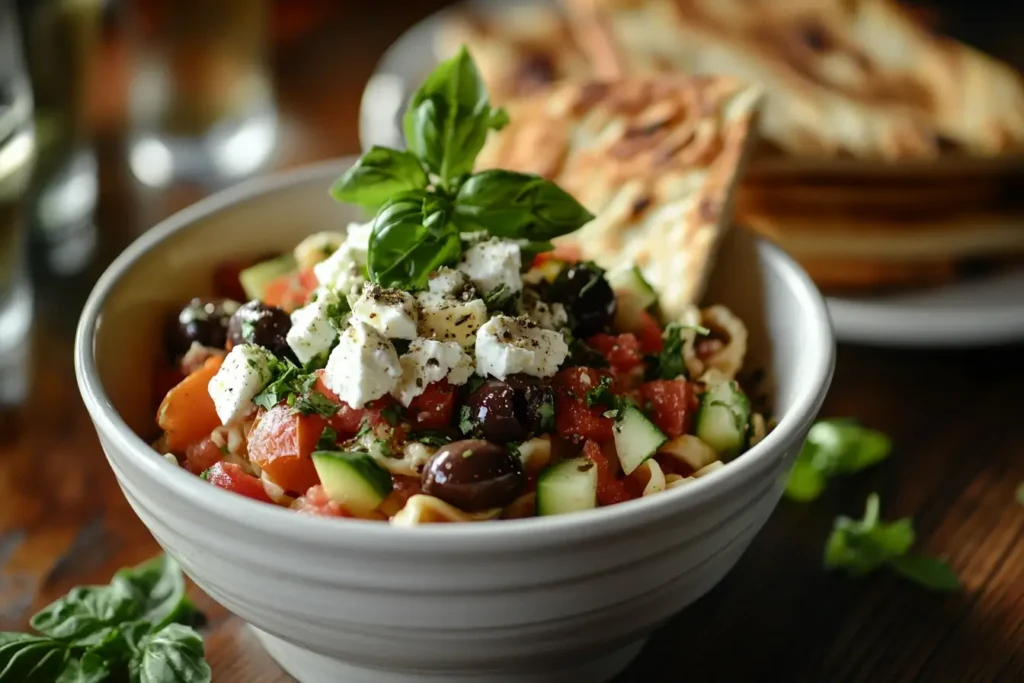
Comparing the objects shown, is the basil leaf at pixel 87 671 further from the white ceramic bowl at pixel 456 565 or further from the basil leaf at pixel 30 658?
the white ceramic bowl at pixel 456 565

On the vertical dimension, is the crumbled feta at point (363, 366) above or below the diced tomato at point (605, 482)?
above

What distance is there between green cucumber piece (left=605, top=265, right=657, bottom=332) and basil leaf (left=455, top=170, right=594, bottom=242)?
0.65ft

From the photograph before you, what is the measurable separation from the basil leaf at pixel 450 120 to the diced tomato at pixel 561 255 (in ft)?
0.82

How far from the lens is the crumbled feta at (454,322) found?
189 cm

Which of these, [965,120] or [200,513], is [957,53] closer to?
[965,120]

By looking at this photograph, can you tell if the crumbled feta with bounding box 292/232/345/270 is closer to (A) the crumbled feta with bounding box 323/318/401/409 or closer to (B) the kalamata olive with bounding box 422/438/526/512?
(A) the crumbled feta with bounding box 323/318/401/409

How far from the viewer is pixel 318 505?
68.3 inches

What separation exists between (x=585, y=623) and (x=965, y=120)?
2297mm

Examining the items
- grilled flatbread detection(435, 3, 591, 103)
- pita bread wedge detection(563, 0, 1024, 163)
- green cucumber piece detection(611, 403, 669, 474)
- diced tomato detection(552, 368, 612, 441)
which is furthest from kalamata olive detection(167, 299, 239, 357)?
pita bread wedge detection(563, 0, 1024, 163)

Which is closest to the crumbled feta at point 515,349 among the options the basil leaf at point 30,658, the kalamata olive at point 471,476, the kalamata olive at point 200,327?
the kalamata olive at point 471,476

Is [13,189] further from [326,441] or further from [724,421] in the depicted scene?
[724,421]

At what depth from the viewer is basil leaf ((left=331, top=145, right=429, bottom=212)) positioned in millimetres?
2094

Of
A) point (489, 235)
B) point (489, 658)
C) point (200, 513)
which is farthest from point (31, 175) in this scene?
point (489, 658)

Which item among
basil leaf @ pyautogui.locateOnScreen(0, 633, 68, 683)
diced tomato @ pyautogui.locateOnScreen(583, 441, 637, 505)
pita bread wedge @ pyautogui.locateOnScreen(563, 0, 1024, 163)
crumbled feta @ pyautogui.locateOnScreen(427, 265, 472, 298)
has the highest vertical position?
crumbled feta @ pyautogui.locateOnScreen(427, 265, 472, 298)
